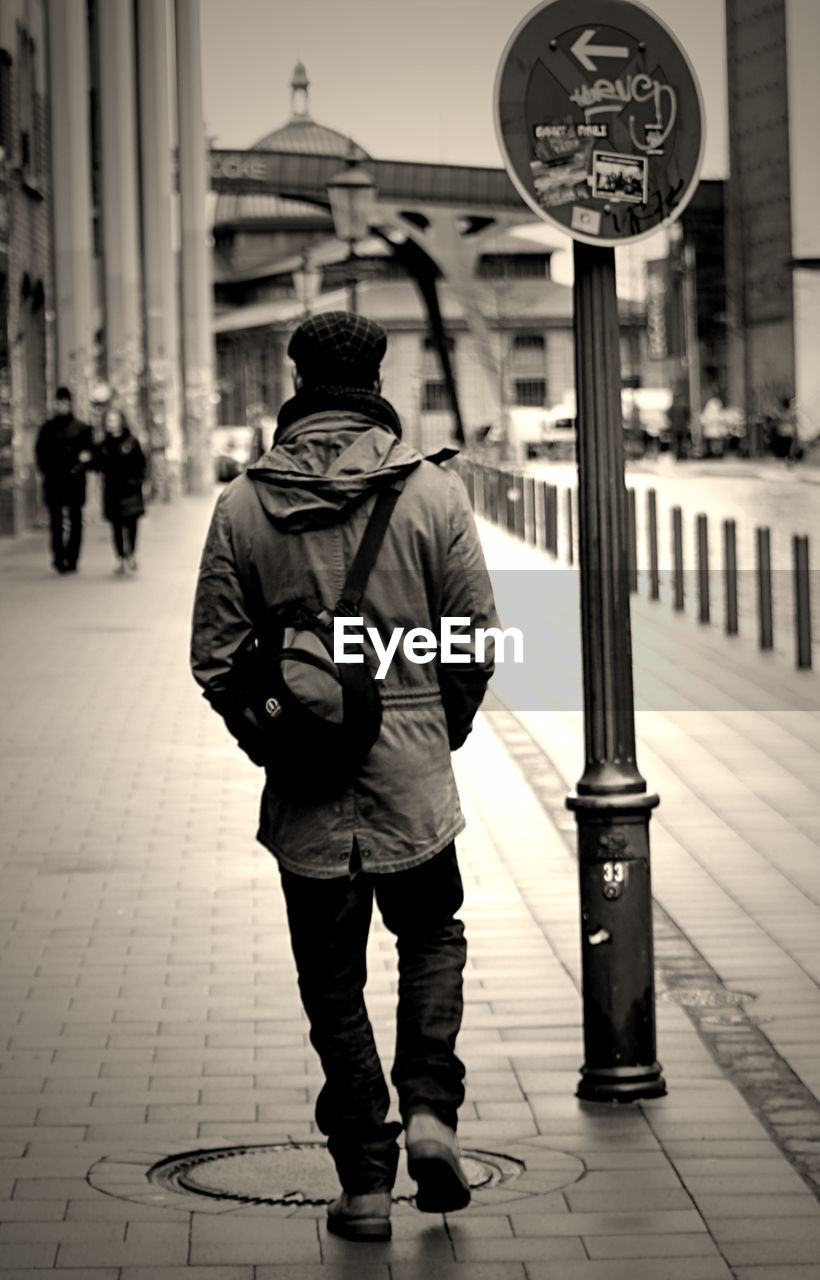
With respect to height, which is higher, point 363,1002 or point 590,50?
point 590,50

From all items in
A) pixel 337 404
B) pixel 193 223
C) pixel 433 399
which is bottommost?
pixel 337 404

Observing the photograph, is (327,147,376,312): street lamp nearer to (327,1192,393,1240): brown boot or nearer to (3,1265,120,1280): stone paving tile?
(327,1192,393,1240): brown boot

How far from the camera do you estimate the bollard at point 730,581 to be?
17.0 metres

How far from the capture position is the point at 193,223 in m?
57.5

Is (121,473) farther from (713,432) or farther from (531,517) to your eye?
(713,432)

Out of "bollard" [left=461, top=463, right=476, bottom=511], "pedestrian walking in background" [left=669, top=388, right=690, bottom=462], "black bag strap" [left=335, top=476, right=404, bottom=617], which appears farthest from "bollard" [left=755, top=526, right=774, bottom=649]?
"pedestrian walking in background" [left=669, top=388, right=690, bottom=462]

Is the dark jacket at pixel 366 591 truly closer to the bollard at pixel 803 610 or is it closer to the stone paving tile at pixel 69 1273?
the stone paving tile at pixel 69 1273

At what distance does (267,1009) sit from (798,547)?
9.31 m

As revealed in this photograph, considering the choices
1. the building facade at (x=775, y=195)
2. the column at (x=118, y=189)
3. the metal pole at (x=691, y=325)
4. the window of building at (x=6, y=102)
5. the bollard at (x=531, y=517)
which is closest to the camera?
the bollard at (x=531, y=517)

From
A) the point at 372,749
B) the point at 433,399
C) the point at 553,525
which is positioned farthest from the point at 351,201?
the point at 433,399

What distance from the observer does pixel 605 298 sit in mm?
5637

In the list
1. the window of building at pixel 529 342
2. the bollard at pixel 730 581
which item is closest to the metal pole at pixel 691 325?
the window of building at pixel 529 342

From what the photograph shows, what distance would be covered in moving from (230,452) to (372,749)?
62531mm

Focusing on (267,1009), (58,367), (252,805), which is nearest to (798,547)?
(252,805)
